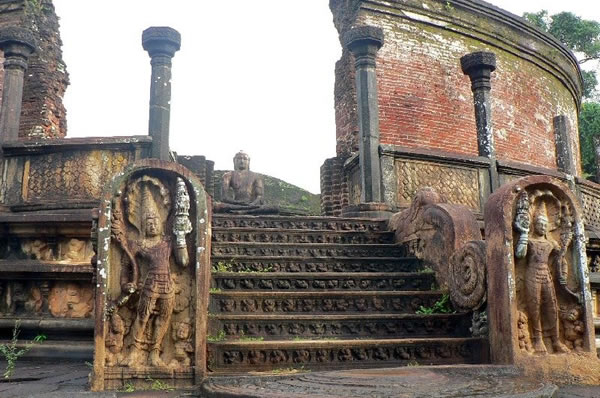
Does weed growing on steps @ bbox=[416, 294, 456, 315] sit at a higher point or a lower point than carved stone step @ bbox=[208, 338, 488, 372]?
higher

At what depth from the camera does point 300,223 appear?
6.81 meters

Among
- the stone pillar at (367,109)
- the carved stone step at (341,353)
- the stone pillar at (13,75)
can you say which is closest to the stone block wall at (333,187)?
the stone pillar at (367,109)

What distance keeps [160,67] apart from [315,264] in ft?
12.9

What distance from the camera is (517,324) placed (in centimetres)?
414

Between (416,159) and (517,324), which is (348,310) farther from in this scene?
(416,159)

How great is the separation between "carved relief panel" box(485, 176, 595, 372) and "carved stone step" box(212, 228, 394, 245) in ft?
7.86

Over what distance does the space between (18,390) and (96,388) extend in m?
0.48

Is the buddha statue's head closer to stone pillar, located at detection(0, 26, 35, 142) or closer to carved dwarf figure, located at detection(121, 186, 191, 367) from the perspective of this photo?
stone pillar, located at detection(0, 26, 35, 142)

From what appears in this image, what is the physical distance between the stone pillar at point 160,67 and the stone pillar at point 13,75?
65.6 inches

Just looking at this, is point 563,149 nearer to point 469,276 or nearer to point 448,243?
point 448,243

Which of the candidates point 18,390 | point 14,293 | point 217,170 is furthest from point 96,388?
point 217,170

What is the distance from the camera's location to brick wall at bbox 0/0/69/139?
A: 13548mm

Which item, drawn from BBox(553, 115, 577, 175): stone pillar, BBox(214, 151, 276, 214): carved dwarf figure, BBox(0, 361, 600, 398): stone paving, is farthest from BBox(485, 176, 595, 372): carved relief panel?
BBox(214, 151, 276, 214): carved dwarf figure

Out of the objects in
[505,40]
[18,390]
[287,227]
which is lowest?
[18,390]
